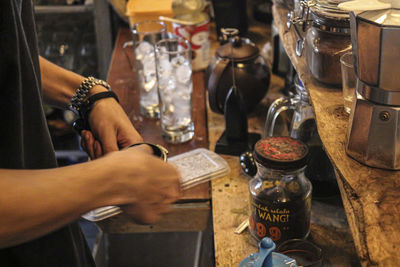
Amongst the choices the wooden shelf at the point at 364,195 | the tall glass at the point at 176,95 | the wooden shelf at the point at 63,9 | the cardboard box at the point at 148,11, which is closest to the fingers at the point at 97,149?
the wooden shelf at the point at 364,195

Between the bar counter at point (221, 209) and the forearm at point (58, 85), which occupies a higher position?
the forearm at point (58, 85)

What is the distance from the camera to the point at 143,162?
75 centimetres

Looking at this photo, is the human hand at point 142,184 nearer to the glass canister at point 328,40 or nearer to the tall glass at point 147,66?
the glass canister at point 328,40

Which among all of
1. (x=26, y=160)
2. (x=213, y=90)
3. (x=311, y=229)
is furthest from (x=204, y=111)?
(x=26, y=160)

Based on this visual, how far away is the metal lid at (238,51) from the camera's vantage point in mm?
1663

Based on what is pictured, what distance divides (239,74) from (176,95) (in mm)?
212

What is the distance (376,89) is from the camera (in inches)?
32.7

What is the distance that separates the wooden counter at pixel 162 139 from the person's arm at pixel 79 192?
0.55 m

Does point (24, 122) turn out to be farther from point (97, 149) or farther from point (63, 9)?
point (63, 9)

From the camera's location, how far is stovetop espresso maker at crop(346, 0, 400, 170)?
2.53 feet

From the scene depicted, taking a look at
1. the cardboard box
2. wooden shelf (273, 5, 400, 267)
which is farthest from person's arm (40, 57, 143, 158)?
the cardboard box

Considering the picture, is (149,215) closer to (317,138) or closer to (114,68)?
(317,138)

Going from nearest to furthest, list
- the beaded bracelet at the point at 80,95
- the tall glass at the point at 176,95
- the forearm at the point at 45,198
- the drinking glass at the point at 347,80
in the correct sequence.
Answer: the forearm at the point at 45,198
the drinking glass at the point at 347,80
the beaded bracelet at the point at 80,95
the tall glass at the point at 176,95

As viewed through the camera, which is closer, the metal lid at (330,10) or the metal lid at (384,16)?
the metal lid at (384,16)
